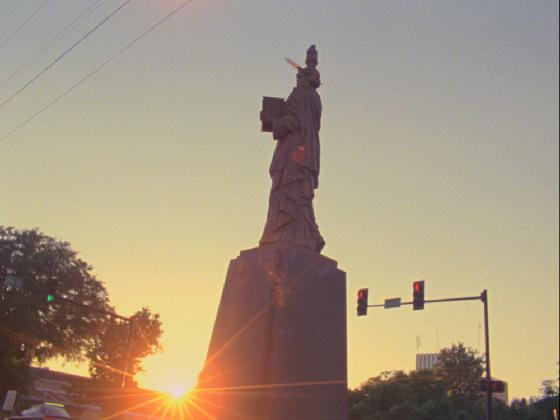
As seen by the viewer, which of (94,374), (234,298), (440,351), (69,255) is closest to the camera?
(234,298)

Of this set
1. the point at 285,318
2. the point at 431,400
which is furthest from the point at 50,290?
the point at 431,400

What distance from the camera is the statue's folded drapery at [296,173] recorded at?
42.0 feet

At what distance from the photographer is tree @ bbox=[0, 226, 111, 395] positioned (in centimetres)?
3325

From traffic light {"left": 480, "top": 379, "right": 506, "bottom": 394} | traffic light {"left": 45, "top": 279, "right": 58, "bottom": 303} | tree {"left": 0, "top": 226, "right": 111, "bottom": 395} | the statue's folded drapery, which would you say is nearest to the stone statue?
the statue's folded drapery

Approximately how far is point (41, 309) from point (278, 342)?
91.0ft

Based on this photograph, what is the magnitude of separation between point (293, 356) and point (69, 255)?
3008cm

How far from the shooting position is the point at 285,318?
11.4 m

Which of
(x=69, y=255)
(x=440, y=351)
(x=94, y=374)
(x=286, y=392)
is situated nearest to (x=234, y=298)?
(x=286, y=392)

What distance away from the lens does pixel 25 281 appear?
1358 inches

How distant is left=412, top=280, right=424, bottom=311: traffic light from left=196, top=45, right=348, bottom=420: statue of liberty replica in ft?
24.4

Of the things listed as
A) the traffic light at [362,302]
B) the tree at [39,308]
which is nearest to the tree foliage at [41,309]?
the tree at [39,308]

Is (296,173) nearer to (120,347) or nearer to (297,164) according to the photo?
(297,164)

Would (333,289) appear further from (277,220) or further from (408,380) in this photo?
(408,380)

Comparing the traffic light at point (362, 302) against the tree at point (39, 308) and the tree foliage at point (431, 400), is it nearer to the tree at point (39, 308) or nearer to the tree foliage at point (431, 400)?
the tree at point (39, 308)
